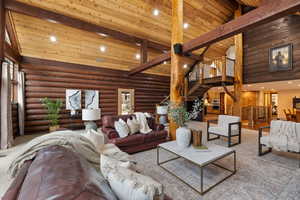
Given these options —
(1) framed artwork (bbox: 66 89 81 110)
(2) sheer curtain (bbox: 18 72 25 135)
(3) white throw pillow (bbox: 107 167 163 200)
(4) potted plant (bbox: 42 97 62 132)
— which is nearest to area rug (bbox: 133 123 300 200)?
(3) white throw pillow (bbox: 107 167 163 200)

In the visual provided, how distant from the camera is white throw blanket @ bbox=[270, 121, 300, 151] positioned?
8.83 ft

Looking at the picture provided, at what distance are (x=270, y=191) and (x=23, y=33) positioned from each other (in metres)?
7.07

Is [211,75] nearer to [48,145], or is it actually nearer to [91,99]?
[91,99]

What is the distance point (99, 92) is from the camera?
613 centimetres

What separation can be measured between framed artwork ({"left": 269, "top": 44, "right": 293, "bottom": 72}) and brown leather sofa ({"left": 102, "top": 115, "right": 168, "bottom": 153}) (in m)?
5.98

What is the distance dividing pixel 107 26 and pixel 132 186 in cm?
530

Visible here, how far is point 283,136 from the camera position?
3.01m

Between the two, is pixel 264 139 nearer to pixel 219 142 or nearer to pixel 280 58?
pixel 219 142

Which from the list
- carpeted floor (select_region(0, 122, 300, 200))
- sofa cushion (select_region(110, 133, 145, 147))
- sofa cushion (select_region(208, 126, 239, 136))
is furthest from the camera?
sofa cushion (select_region(208, 126, 239, 136))

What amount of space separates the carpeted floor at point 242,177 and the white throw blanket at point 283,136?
35 centimetres

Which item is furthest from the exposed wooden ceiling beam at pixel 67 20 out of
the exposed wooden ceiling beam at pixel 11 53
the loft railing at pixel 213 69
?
the loft railing at pixel 213 69

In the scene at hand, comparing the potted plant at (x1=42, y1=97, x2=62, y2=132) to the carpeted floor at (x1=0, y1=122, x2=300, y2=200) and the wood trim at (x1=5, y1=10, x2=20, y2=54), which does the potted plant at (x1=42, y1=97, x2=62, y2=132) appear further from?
the carpeted floor at (x1=0, y1=122, x2=300, y2=200)

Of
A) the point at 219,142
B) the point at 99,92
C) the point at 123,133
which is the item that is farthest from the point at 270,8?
the point at 99,92

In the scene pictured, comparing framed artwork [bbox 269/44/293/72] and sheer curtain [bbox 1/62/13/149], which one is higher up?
framed artwork [bbox 269/44/293/72]
